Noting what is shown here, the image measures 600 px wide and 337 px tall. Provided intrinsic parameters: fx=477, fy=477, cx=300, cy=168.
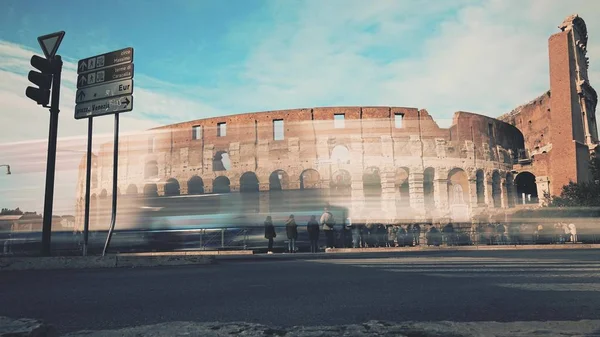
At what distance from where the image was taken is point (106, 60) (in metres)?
8.19

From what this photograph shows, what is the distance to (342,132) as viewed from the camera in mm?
32406

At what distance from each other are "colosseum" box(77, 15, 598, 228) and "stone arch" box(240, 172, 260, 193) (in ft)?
0.25

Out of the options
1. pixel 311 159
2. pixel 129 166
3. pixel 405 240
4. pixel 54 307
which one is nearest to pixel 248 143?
pixel 311 159

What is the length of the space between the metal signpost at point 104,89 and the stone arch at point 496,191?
3189cm

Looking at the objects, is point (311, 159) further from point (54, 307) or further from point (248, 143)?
point (54, 307)

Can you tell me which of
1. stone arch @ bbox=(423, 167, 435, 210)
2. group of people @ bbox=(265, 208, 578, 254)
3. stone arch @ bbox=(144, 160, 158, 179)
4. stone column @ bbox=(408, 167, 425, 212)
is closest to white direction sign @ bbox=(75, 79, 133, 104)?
group of people @ bbox=(265, 208, 578, 254)

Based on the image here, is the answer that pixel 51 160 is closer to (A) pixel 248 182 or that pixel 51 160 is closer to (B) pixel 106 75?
(B) pixel 106 75

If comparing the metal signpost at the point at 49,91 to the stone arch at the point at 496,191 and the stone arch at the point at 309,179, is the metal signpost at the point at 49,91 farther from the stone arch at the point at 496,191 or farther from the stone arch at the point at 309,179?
the stone arch at the point at 496,191

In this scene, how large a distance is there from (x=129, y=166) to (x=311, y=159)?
1371 centimetres

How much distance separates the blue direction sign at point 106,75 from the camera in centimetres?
801

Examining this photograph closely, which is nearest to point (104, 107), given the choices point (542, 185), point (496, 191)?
point (496, 191)

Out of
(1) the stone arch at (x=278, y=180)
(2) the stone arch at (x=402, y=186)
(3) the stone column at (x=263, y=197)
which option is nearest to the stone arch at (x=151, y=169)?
(3) the stone column at (x=263, y=197)

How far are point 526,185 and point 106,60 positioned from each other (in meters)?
37.1

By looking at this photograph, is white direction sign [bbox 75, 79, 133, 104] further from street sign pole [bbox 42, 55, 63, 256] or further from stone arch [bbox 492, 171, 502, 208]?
stone arch [bbox 492, 171, 502, 208]
